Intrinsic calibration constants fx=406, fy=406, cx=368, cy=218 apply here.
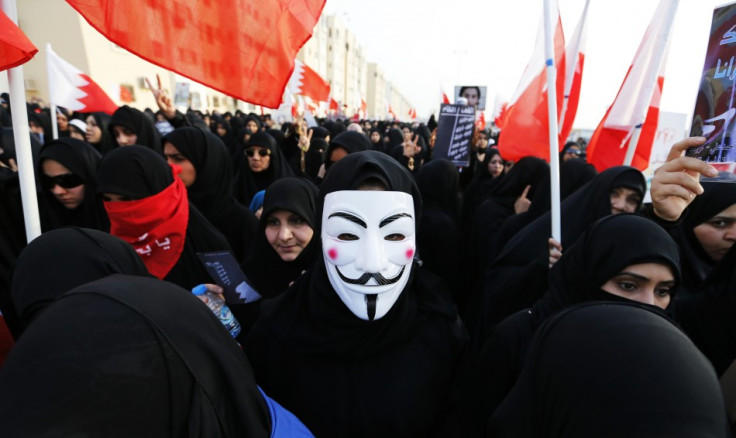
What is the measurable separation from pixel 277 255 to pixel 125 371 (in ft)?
5.17

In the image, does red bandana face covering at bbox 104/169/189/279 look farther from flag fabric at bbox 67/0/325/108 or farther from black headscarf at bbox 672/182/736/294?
black headscarf at bbox 672/182/736/294

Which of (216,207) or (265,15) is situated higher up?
(265,15)

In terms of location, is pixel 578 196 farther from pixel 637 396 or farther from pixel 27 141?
pixel 27 141

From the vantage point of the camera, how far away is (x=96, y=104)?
13.3 feet

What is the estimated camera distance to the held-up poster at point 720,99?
1.42m

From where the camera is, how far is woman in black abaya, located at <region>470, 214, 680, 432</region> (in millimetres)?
1480

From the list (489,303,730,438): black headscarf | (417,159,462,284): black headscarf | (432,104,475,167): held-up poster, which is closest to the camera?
(489,303,730,438): black headscarf

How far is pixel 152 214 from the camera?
225cm

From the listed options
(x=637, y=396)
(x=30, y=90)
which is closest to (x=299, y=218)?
(x=637, y=396)

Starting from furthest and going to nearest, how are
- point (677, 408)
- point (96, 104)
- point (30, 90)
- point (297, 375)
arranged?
point (30, 90) → point (96, 104) → point (297, 375) → point (677, 408)

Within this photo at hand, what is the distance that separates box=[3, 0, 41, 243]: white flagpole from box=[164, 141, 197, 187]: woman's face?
1.42 metres

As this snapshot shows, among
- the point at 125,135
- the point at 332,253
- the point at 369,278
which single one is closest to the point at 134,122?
the point at 125,135

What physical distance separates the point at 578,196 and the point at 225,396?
2810 mm

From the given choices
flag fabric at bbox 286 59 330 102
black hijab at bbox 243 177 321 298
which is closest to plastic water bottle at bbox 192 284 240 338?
black hijab at bbox 243 177 321 298
